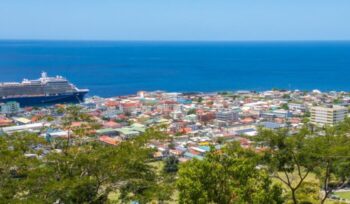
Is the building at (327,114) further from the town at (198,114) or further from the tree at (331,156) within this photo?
the tree at (331,156)

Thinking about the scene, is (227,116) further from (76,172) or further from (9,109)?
(76,172)

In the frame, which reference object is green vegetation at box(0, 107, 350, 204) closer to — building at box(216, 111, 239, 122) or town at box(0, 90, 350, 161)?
town at box(0, 90, 350, 161)

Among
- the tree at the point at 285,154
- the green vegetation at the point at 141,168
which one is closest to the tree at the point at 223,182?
the green vegetation at the point at 141,168

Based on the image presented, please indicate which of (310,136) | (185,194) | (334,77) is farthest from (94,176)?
(334,77)

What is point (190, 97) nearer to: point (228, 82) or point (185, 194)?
point (228, 82)

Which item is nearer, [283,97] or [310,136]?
[310,136]

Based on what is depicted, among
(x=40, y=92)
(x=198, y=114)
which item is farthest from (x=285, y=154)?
(x=40, y=92)
